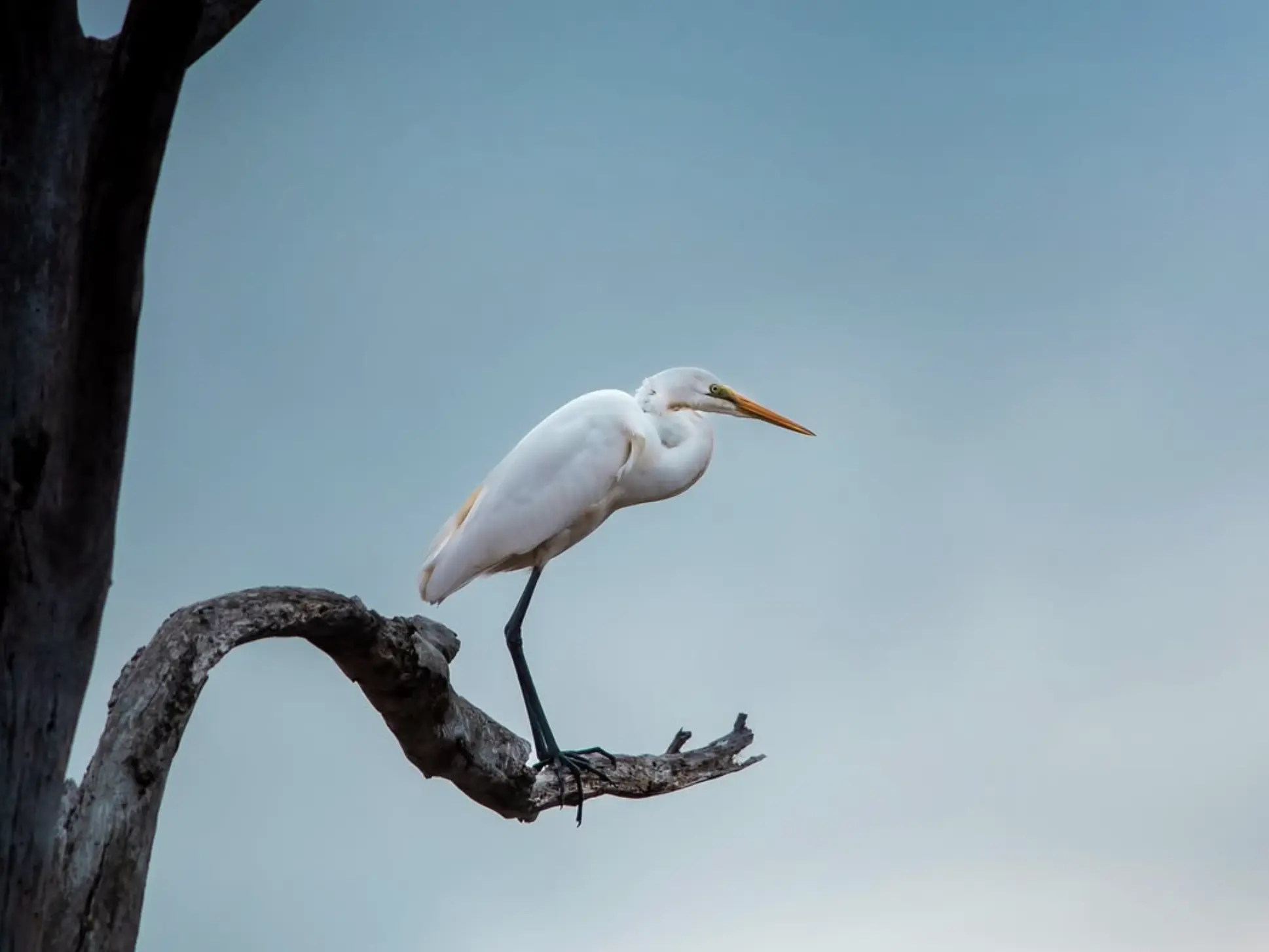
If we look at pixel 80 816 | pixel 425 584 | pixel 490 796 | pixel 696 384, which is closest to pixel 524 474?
pixel 425 584

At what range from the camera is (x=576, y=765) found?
19.5 feet

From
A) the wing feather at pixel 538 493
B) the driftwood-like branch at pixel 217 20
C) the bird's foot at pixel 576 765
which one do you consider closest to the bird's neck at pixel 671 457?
the wing feather at pixel 538 493

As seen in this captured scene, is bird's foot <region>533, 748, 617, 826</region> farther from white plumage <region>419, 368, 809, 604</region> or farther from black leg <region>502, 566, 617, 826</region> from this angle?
white plumage <region>419, 368, 809, 604</region>

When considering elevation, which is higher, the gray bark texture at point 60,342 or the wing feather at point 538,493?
the wing feather at point 538,493

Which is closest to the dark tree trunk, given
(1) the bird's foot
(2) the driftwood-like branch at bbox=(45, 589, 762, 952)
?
(2) the driftwood-like branch at bbox=(45, 589, 762, 952)

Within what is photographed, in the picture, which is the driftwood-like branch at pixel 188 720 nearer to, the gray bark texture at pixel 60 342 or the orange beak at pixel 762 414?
the gray bark texture at pixel 60 342

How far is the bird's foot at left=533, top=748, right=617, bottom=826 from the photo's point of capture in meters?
5.83

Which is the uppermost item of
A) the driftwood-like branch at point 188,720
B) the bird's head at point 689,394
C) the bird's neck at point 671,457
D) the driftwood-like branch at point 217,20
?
the bird's head at point 689,394

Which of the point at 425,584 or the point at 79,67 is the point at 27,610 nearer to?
the point at 79,67

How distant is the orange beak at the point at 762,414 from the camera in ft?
26.4

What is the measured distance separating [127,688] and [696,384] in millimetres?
4907

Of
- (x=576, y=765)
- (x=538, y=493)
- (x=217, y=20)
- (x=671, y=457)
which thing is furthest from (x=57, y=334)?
(x=671, y=457)

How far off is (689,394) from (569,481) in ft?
3.88

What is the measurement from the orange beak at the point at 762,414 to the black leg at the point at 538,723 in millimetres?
1690
